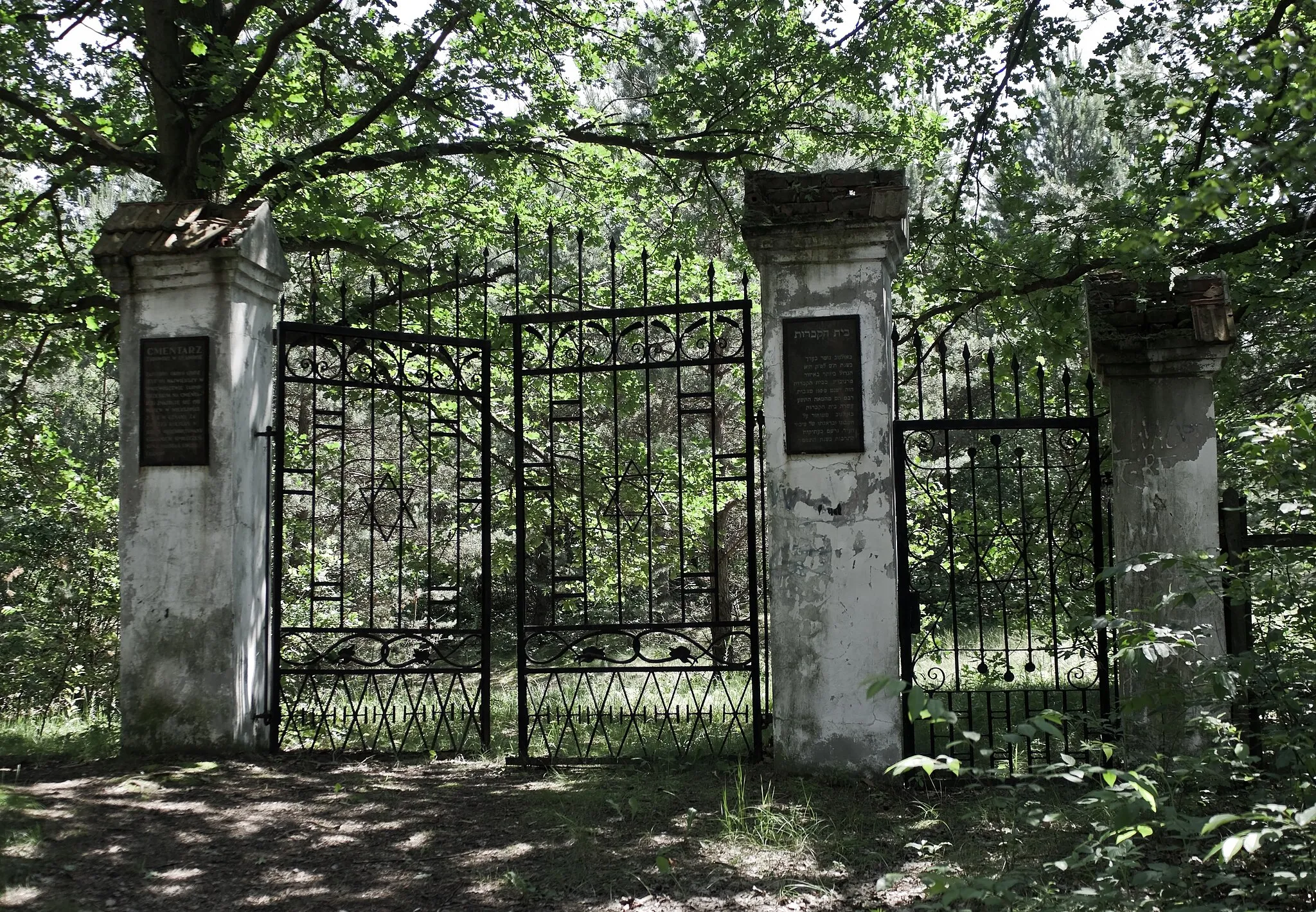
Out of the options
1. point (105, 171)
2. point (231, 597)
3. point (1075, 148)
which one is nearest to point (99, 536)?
point (105, 171)

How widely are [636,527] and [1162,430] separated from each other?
388cm

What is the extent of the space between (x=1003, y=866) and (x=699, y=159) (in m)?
7.36

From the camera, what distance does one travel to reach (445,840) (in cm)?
489

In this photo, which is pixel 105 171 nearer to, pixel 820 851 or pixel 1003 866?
pixel 820 851

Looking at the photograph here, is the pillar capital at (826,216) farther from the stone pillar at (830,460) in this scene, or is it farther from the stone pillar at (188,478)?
the stone pillar at (188,478)

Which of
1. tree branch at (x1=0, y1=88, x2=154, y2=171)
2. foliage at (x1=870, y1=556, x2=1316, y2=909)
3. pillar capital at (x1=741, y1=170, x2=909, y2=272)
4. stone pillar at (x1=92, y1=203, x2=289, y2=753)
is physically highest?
tree branch at (x1=0, y1=88, x2=154, y2=171)

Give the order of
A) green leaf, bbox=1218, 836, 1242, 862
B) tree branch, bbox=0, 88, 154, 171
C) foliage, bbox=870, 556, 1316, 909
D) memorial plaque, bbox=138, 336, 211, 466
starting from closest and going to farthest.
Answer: green leaf, bbox=1218, 836, 1242, 862
foliage, bbox=870, 556, 1316, 909
memorial plaque, bbox=138, 336, 211, 466
tree branch, bbox=0, 88, 154, 171

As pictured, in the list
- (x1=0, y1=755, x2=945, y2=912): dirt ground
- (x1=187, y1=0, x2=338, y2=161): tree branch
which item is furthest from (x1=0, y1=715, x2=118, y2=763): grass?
(x1=187, y1=0, x2=338, y2=161): tree branch

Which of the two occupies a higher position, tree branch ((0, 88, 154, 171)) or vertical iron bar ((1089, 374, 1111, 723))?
tree branch ((0, 88, 154, 171))

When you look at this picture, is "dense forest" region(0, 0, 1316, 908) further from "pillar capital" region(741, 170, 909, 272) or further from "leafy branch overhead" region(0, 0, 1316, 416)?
"pillar capital" region(741, 170, 909, 272)

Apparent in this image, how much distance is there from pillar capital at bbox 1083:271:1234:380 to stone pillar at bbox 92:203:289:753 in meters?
5.17

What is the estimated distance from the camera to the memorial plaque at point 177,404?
20.7 feet

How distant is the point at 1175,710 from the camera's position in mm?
5180

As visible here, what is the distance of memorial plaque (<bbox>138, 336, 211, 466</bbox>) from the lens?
20.7ft
